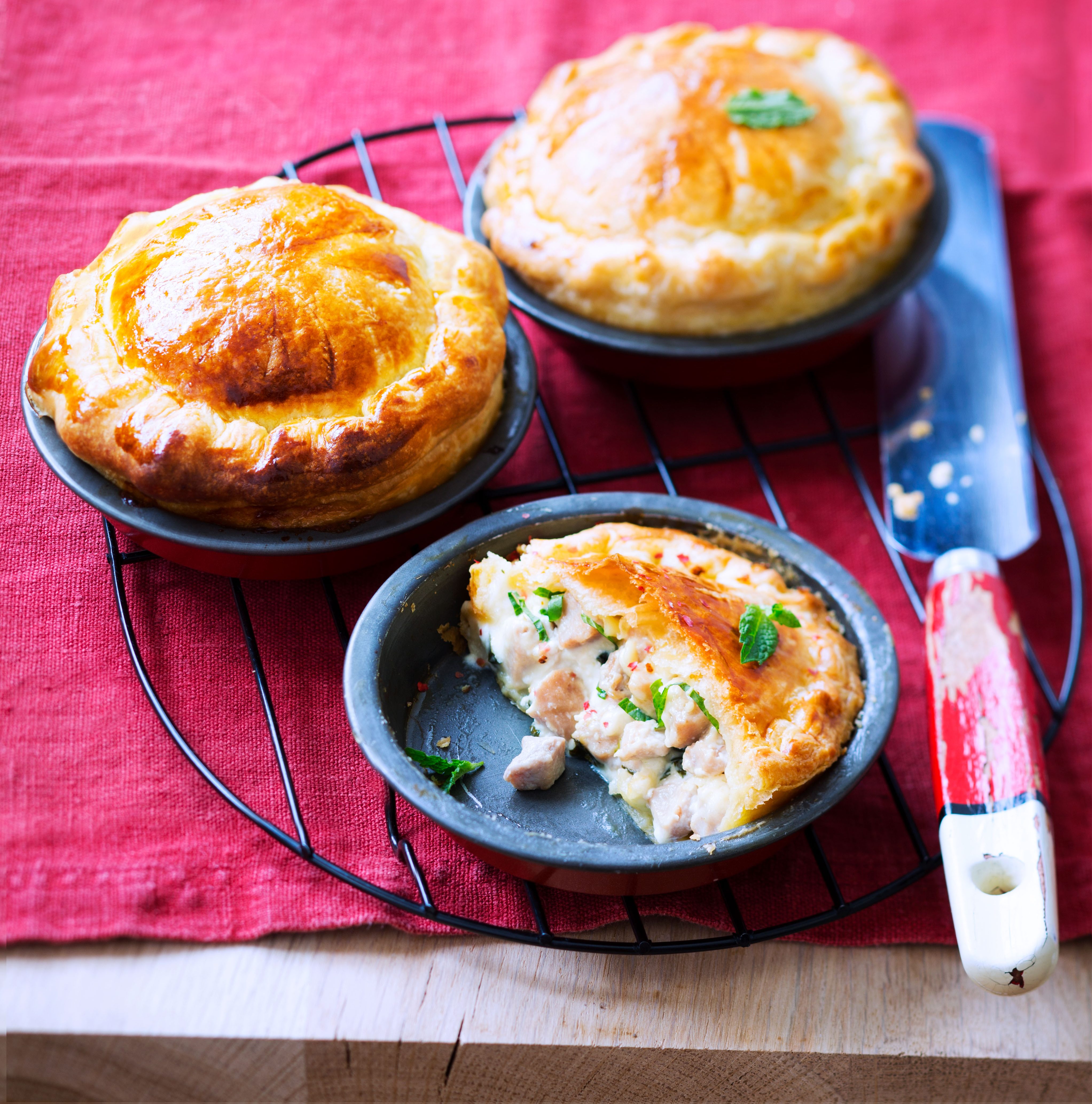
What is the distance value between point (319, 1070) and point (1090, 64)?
→ 4.61 meters

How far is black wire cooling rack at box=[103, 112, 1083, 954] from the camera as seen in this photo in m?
2.30

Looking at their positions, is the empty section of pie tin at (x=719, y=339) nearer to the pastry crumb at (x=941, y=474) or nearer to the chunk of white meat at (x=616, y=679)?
the pastry crumb at (x=941, y=474)

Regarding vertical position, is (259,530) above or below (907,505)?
above

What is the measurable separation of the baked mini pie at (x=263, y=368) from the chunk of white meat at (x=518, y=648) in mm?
373

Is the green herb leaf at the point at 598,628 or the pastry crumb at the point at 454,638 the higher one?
the green herb leaf at the point at 598,628

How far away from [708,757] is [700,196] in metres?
1.65

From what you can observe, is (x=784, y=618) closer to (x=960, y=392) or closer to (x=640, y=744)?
(x=640, y=744)

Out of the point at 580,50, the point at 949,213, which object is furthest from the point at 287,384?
the point at 580,50

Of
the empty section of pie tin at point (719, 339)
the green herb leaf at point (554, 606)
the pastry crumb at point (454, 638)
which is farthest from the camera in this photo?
the empty section of pie tin at point (719, 339)

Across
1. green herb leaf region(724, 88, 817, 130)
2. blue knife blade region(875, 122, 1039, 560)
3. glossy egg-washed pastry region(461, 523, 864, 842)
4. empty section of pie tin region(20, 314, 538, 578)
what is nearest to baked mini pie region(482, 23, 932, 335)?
green herb leaf region(724, 88, 817, 130)

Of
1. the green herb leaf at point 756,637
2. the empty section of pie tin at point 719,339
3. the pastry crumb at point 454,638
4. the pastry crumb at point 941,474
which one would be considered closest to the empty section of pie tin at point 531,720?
the pastry crumb at point 454,638

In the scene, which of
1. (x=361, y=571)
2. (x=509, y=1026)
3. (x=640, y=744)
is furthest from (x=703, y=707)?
(x=361, y=571)

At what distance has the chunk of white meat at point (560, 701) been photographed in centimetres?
242

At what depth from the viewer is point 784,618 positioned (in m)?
2.43
